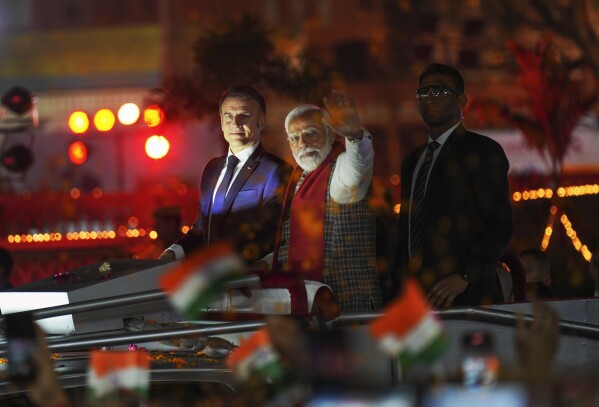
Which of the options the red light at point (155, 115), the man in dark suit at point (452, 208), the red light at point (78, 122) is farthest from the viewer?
the red light at point (78, 122)

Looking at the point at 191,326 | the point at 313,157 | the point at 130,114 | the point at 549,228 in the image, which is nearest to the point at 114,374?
the point at 191,326

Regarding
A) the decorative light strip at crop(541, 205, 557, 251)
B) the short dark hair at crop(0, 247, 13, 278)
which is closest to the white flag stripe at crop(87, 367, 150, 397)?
the short dark hair at crop(0, 247, 13, 278)

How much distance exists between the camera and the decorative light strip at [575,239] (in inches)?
544

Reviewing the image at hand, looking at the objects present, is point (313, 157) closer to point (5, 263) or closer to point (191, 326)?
point (191, 326)

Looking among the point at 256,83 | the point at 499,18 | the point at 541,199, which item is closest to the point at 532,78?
the point at 541,199

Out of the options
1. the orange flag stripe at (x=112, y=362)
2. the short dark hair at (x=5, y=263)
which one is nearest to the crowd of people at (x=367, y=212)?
the orange flag stripe at (x=112, y=362)

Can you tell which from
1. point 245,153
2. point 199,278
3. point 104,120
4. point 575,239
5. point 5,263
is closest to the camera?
point 199,278

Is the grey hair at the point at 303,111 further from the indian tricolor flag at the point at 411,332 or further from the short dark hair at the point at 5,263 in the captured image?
the short dark hair at the point at 5,263

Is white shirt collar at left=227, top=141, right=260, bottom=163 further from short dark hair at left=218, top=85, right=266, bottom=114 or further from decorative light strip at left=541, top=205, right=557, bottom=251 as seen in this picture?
decorative light strip at left=541, top=205, right=557, bottom=251

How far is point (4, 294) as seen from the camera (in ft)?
16.9

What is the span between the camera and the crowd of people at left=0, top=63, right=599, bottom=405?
5215mm

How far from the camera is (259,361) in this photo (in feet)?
10.3

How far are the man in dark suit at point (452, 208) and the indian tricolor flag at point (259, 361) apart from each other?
1.99 meters

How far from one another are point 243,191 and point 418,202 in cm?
75
